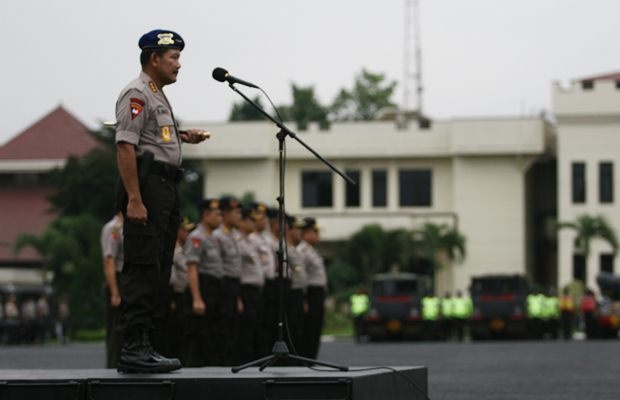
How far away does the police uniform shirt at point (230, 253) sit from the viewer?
55.5ft

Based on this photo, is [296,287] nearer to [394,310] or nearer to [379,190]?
[394,310]

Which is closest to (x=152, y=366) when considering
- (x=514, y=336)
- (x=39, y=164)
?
(x=514, y=336)

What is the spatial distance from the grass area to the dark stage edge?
51.1 metres

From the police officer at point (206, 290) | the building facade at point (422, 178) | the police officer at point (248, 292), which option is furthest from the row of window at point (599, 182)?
the police officer at point (206, 290)

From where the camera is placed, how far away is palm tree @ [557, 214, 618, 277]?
6612cm

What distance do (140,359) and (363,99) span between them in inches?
3161

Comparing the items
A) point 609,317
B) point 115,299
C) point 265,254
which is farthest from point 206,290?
point 609,317

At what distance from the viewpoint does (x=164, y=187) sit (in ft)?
30.0

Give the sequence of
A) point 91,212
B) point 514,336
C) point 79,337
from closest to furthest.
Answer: point 514,336 < point 79,337 < point 91,212

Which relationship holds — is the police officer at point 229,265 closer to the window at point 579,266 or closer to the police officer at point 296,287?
the police officer at point 296,287

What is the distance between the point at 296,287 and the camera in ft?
67.2

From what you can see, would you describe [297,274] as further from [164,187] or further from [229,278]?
[164,187]

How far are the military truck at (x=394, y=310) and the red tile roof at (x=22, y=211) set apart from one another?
38.8 meters

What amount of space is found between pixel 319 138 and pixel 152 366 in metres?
65.2
